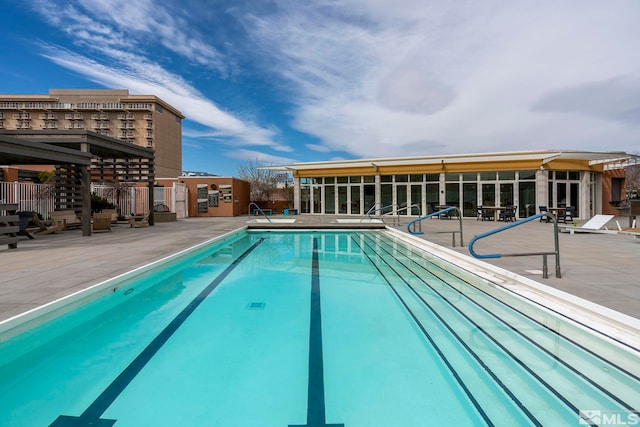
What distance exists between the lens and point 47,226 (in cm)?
1173

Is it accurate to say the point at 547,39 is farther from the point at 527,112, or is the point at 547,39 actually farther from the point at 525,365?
the point at 525,365

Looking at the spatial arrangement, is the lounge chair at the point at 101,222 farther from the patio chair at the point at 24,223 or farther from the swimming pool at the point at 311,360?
the swimming pool at the point at 311,360

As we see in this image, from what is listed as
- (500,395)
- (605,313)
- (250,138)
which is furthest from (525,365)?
(250,138)

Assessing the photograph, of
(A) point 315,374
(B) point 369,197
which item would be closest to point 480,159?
(B) point 369,197

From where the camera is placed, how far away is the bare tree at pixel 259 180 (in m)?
31.0

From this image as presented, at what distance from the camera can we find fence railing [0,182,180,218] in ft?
44.5

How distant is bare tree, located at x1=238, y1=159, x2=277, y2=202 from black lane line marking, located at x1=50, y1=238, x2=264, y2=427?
2440 centimetres

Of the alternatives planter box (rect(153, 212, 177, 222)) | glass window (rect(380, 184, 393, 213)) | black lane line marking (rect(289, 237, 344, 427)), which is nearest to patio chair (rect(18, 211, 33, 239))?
planter box (rect(153, 212, 177, 222))

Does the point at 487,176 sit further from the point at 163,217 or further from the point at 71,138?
the point at 71,138

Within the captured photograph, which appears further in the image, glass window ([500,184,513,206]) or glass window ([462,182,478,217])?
glass window ([462,182,478,217])

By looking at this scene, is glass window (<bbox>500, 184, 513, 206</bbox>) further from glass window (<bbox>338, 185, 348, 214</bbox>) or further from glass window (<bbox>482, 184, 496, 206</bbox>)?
glass window (<bbox>338, 185, 348, 214</bbox>)

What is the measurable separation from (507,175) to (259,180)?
880 inches

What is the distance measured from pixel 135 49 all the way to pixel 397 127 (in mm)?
16479

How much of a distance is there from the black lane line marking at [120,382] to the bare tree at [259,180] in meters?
24.4
